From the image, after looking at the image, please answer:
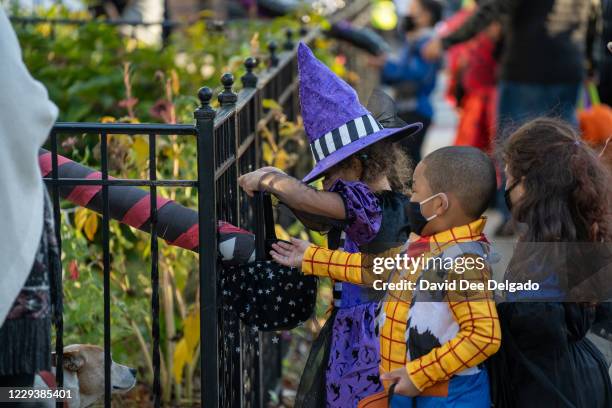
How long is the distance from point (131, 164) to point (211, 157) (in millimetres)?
1433

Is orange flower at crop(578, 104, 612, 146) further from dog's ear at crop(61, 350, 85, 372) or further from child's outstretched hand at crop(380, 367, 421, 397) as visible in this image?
dog's ear at crop(61, 350, 85, 372)

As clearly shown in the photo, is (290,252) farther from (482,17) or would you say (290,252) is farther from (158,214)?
(482,17)

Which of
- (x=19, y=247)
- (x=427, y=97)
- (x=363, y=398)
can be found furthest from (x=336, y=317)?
(x=427, y=97)

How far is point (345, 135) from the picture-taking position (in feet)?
10.7

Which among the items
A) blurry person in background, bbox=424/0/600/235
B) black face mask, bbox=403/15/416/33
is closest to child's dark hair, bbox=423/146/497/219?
blurry person in background, bbox=424/0/600/235

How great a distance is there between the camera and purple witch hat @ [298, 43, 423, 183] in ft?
10.7

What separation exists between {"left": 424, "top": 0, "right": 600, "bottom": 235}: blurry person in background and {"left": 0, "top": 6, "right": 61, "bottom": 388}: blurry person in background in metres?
5.48

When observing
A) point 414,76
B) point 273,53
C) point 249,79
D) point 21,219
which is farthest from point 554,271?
point 414,76

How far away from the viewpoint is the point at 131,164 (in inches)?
175

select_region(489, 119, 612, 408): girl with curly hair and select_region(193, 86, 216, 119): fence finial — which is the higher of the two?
select_region(193, 86, 216, 119): fence finial

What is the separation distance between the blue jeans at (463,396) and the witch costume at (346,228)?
0.32m

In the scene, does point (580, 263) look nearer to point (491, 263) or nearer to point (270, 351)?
point (491, 263)

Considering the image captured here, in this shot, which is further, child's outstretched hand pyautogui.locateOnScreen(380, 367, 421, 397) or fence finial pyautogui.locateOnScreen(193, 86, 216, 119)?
fence finial pyautogui.locateOnScreen(193, 86, 216, 119)

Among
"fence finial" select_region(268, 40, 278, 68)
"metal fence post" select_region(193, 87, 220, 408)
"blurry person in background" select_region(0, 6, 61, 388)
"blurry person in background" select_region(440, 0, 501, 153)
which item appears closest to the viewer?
"blurry person in background" select_region(0, 6, 61, 388)
